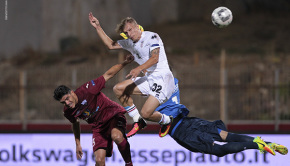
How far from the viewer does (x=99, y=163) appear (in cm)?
956

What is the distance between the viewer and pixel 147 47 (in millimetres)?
9281

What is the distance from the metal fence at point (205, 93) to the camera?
18078 millimetres

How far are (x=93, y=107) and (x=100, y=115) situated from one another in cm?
23

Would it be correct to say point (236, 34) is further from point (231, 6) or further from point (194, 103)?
point (194, 103)

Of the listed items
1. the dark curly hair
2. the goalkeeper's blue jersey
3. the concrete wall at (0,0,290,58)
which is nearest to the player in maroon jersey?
the dark curly hair

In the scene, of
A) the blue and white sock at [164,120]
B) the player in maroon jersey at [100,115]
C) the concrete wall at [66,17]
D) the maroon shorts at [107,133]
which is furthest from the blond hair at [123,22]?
the concrete wall at [66,17]

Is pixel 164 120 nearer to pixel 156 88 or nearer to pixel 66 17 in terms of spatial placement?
pixel 156 88

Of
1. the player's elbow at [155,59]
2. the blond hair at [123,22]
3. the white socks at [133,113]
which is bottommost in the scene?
the white socks at [133,113]

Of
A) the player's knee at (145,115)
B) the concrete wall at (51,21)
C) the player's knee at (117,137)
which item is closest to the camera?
the player's knee at (145,115)

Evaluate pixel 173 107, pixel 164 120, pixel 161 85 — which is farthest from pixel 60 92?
pixel 173 107

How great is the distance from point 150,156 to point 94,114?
7.20 ft

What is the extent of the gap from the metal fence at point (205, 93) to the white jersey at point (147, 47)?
8.00 m

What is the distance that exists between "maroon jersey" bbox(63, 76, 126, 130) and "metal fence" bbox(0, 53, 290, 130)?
7.70 m

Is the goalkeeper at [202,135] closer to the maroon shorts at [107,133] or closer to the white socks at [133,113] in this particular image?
the white socks at [133,113]
